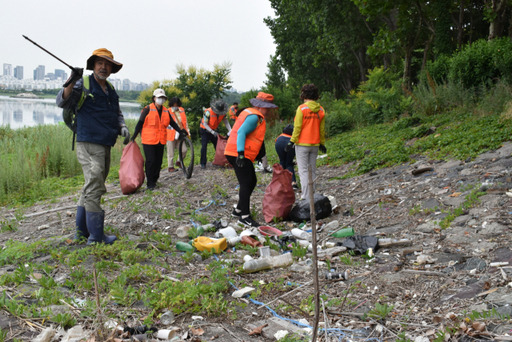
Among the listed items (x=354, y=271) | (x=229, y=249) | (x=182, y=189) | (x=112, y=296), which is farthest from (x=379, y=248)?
(x=182, y=189)

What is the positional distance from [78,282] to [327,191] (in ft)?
17.6

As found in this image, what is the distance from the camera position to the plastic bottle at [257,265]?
169 inches

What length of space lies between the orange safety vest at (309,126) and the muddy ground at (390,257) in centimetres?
112

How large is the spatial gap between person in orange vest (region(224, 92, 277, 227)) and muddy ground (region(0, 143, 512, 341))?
32cm

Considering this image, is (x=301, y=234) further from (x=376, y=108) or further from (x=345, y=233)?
(x=376, y=108)

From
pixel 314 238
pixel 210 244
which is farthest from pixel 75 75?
pixel 314 238

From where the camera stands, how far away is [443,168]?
294 inches

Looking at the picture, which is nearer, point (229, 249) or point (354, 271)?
point (354, 271)

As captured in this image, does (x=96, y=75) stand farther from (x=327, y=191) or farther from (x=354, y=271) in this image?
(x=327, y=191)

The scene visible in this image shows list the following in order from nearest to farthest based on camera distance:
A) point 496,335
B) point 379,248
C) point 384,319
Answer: point 496,335
point 384,319
point 379,248

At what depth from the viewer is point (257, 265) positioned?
14.2 ft

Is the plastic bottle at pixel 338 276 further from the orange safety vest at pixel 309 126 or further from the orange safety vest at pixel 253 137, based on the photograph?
the orange safety vest at pixel 309 126

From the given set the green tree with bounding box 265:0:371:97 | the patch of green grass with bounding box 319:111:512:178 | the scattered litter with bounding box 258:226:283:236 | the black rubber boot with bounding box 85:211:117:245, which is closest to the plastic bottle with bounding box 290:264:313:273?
the scattered litter with bounding box 258:226:283:236

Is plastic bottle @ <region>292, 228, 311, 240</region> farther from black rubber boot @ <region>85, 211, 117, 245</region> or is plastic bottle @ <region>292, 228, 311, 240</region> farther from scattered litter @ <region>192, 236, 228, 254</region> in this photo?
black rubber boot @ <region>85, 211, 117, 245</region>
